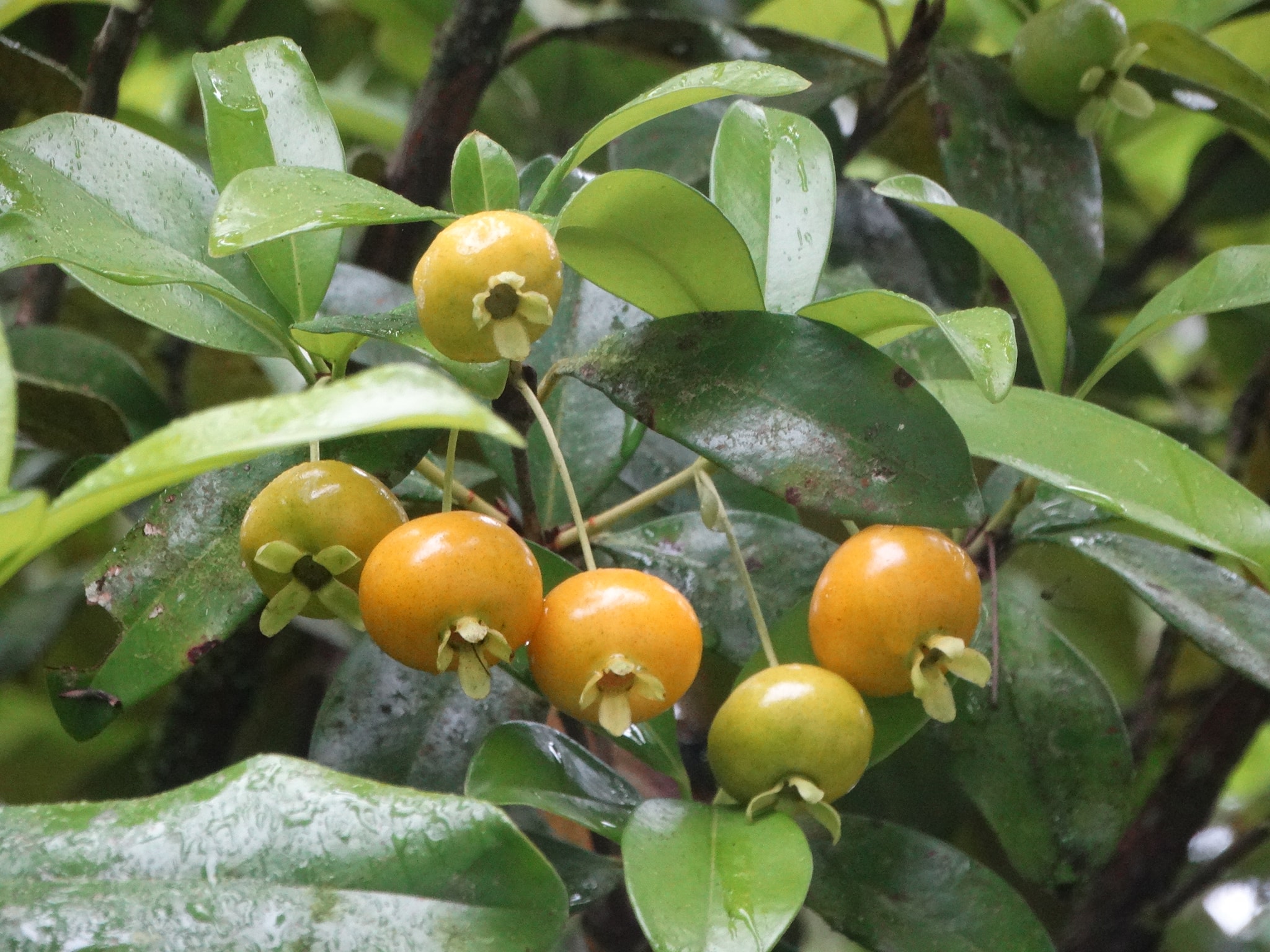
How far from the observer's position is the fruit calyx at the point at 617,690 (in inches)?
21.4

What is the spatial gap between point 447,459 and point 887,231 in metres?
0.66

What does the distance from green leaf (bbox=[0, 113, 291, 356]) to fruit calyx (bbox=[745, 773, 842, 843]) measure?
356 millimetres

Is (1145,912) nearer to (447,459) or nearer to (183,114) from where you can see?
(447,459)

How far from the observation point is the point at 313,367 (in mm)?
688

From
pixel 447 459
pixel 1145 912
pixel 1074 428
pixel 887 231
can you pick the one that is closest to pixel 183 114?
pixel 887 231

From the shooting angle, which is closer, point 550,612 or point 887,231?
point 550,612

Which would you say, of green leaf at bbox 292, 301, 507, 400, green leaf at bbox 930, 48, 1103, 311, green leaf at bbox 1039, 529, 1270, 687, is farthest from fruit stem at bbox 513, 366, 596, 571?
green leaf at bbox 930, 48, 1103, 311

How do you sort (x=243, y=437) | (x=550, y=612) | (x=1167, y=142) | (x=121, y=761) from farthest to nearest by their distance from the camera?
1. (x=1167, y=142)
2. (x=121, y=761)
3. (x=550, y=612)
4. (x=243, y=437)

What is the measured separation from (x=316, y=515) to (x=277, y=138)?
0.86 feet

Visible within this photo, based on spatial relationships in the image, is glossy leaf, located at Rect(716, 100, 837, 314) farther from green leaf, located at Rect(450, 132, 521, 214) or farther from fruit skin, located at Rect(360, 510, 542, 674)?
fruit skin, located at Rect(360, 510, 542, 674)

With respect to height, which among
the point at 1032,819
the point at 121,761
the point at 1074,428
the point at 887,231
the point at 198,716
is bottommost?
the point at 121,761

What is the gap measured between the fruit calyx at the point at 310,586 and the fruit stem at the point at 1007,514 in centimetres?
41

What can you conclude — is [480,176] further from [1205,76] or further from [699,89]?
[1205,76]

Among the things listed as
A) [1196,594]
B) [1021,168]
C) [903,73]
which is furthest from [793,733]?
[903,73]
